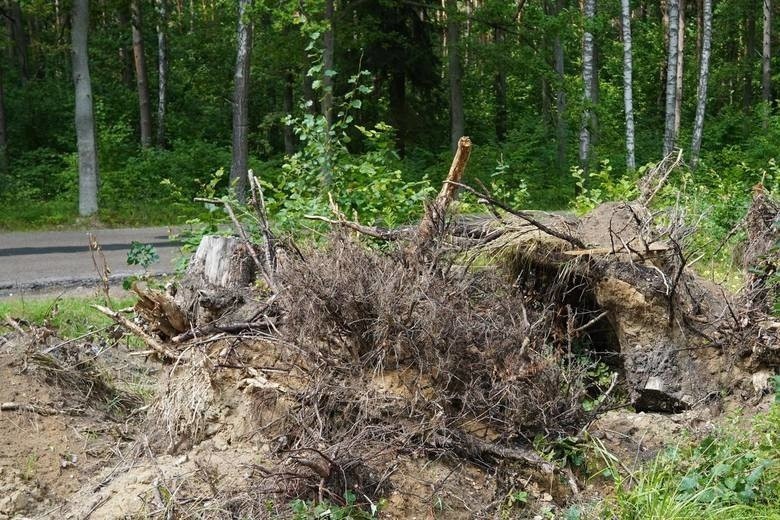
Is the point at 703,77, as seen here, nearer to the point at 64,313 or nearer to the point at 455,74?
the point at 455,74

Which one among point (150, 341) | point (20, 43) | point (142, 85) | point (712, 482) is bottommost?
point (712, 482)

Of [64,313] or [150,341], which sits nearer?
[150,341]

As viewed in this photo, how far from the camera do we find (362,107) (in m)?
21.8

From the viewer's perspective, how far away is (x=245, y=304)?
21.1ft

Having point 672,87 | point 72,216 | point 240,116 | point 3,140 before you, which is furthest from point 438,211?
point 3,140

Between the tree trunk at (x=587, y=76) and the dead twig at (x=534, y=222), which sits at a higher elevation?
the tree trunk at (x=587, y=76)

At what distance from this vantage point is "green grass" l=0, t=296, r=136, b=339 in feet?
27.7

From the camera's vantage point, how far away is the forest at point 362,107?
437 inches

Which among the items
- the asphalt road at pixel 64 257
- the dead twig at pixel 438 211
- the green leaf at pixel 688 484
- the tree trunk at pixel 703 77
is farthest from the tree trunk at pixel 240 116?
the green leaf at pixel 688 484

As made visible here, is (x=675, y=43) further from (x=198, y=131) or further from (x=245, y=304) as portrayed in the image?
(x=245, y=304)

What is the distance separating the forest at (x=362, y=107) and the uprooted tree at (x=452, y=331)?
4.05 ft

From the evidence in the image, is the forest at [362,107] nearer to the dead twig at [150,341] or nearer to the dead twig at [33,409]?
the dead twig at [150,341]

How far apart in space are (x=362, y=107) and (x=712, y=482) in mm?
17595

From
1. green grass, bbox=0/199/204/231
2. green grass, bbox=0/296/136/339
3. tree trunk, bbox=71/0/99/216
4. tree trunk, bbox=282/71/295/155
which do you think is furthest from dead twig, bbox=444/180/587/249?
tree trunk, bbox=282/71/295/155
